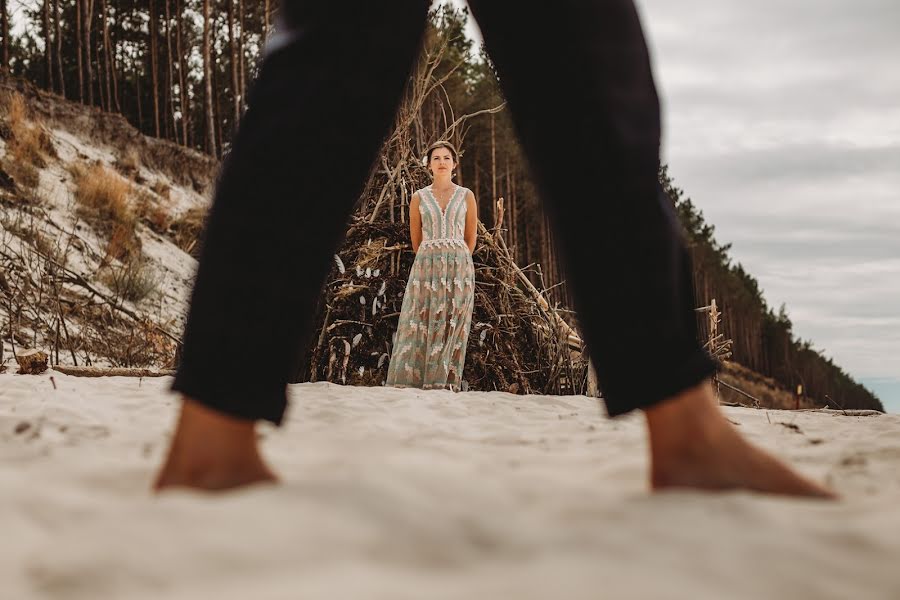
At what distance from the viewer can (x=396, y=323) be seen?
581 centimetres

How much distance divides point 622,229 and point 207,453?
0.55 metres

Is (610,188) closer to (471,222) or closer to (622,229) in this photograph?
(622,229)

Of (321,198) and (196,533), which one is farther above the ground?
(321,198)

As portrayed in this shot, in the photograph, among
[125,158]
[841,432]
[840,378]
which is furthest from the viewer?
[840,378]

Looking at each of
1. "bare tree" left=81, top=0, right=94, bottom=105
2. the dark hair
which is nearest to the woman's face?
the dark hair

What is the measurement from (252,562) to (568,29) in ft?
2.25

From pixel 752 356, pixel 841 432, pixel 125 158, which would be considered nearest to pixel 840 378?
pixel 752 356

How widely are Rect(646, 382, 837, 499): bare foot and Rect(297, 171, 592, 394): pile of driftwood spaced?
4.58 m

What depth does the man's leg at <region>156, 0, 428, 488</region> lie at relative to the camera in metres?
0.88

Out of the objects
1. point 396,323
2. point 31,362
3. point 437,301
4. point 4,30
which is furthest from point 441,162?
point 4,30

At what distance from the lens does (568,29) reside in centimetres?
92

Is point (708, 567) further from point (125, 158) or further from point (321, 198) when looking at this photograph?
point (125, 158)

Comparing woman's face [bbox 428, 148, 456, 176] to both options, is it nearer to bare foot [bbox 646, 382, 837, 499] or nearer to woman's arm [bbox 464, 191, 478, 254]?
woman's arm [bbox 464, 191, 478, 254]

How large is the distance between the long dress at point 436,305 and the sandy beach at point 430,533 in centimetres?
386
